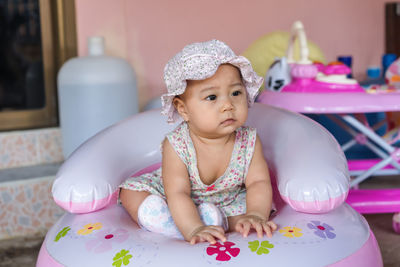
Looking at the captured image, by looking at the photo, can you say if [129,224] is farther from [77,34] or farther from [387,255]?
[77,34]

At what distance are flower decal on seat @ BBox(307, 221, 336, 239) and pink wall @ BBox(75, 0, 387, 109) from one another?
1.62 metres

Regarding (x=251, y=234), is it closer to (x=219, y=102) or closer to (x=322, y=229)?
(x=322, y=229)

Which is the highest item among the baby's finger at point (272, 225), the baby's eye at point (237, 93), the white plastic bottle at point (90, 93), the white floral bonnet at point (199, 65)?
Result: the white floral bonnet at point (199, 65)

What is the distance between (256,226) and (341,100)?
Result: 867 millimetres

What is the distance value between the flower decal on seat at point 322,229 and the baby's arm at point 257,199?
92 millimetres

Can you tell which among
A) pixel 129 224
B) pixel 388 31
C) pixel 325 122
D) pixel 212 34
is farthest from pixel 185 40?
pixel 129 224

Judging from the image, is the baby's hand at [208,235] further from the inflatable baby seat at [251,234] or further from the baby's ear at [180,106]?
the baby's ear at [180,106]

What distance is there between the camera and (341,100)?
6.39 feet

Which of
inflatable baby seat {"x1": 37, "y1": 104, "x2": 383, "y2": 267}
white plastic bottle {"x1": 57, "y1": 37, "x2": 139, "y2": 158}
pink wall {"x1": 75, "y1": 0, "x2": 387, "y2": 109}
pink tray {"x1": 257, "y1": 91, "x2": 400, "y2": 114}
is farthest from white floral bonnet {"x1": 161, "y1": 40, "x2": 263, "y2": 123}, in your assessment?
pink wall {"x1": 75, "y1": 0, "x2": 387, "y2": 109}

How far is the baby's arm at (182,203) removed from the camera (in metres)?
1.21

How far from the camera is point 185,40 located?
2.80 metres

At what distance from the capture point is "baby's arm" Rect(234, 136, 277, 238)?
1237mm

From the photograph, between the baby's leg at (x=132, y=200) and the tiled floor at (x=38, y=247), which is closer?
the baby's leg at (x=132, y=200)

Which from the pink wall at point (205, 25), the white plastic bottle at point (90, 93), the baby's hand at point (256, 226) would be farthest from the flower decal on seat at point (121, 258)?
the pink wall at point (205, 25)
